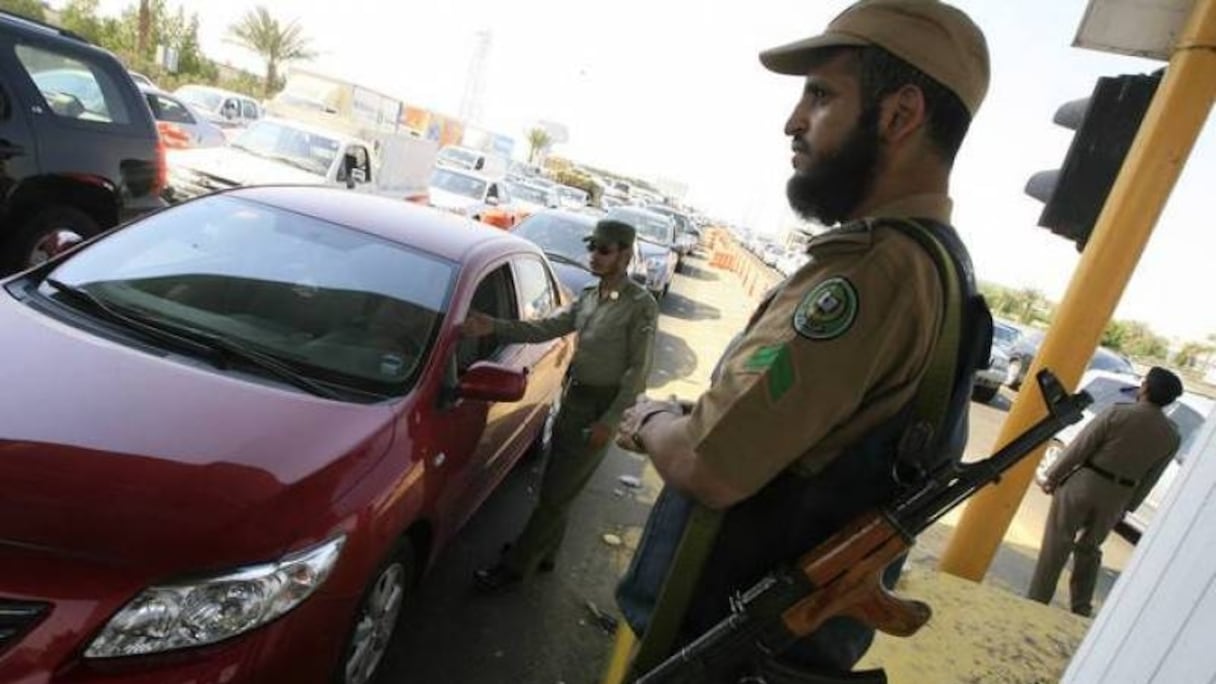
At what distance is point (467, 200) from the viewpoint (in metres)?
13.9

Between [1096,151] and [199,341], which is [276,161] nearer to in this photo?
[199,341]

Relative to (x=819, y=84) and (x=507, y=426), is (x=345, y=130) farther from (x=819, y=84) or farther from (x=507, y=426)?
(x=819, y=84)

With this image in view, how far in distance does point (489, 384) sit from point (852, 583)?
1.78m

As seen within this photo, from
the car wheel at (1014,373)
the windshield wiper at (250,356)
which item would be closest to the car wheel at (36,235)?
the windshield wiper at (250,356)

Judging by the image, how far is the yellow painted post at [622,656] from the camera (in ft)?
5.99

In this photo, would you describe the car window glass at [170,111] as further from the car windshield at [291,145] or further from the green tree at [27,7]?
the green tree at [27,7]

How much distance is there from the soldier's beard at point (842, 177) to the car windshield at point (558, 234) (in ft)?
23.9

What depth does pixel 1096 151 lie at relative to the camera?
3086mm

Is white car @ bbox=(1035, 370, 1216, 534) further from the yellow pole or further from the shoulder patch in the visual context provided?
the shoulder patch

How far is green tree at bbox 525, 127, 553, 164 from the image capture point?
2726 inches

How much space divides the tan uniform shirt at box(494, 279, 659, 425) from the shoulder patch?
7.60ft

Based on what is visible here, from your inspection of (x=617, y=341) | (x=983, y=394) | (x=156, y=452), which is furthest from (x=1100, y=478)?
(x=983, y=394)

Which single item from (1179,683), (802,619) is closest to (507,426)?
(802,619)

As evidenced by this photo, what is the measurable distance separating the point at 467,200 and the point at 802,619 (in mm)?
13058
